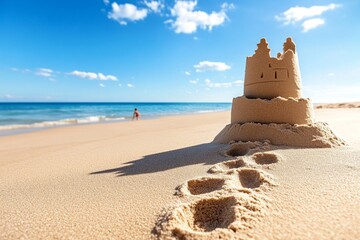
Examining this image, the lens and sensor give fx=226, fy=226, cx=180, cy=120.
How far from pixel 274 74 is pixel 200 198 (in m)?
2.83

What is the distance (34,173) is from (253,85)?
12.9ft

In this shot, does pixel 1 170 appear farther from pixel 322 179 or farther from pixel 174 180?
pixel 322 179

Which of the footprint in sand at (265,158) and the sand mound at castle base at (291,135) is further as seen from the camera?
the sand mound at castle base at (291,135)

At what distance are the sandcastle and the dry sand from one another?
286 millimetres

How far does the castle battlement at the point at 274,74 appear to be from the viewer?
389 cm

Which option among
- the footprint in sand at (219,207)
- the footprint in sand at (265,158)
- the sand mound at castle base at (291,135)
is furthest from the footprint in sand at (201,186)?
the sand mound at castle base at (291,135)

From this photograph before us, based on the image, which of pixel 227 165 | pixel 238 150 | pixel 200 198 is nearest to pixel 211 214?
pixel 200 198

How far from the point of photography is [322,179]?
228 cm

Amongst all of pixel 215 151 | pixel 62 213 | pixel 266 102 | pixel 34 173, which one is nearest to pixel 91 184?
pixel 62 213

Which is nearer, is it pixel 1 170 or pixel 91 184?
pixel 91 184

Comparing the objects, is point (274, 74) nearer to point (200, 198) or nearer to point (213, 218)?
point (200, 198)

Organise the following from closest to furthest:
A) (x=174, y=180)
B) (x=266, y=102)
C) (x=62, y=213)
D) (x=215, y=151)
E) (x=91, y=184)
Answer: (x=62, y=213)
(x=174, y=180)
(x=91, y=184)
(x=215, y=151)
(x=266, y=102)

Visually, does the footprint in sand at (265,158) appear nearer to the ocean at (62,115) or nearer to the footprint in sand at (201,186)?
the footprint in sand at (201,186)

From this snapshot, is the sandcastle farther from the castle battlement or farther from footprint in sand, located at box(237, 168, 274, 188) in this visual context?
footprint in sand, located at box(237, 168, 274, 188)
